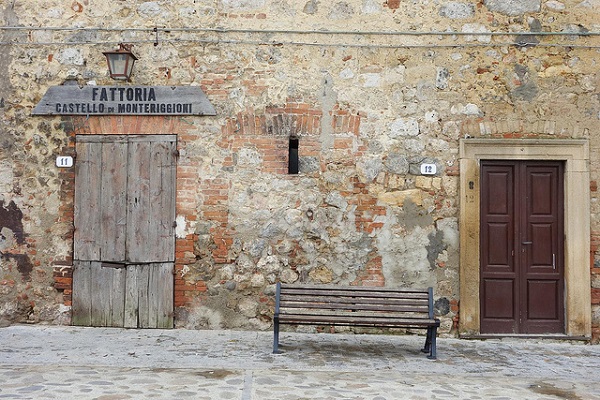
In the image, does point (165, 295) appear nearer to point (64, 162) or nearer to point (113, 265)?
point (113, 265)

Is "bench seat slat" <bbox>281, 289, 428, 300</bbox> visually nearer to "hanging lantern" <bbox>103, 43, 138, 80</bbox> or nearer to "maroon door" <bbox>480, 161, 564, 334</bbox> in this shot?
"maroon door" <bbox>480, 161, 564, 334</bbox>

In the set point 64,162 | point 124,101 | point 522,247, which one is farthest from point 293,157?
point 522,247

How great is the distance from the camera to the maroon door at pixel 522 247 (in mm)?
7133

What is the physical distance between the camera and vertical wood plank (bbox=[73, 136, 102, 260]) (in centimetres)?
723

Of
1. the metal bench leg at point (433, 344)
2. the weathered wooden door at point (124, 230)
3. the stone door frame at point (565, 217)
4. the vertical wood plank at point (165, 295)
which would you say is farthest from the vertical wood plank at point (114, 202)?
the stone door frame at point (565, 217)

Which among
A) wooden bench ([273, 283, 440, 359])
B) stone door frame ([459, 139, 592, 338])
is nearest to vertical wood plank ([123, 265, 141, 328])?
wooden bench ([273, 283, 440, 359])

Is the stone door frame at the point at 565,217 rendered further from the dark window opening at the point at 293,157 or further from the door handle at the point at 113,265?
the door handle at the point at 113,265

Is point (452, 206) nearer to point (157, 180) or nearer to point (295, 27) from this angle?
point (295, 27)

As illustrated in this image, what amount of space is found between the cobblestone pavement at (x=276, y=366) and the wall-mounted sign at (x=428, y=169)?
2.00 meters

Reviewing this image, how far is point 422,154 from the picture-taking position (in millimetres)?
7191

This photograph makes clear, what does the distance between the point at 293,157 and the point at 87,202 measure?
2.60m

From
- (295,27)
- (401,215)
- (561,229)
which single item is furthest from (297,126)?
(561,229)

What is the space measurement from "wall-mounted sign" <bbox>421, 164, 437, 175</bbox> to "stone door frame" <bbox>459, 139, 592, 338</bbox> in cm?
33

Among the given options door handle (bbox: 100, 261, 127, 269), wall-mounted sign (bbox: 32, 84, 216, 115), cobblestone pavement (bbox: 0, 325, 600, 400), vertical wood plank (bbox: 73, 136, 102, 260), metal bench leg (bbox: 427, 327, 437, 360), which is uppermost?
wall-mounted sign (bbox: 32, 84, 216, 115)
